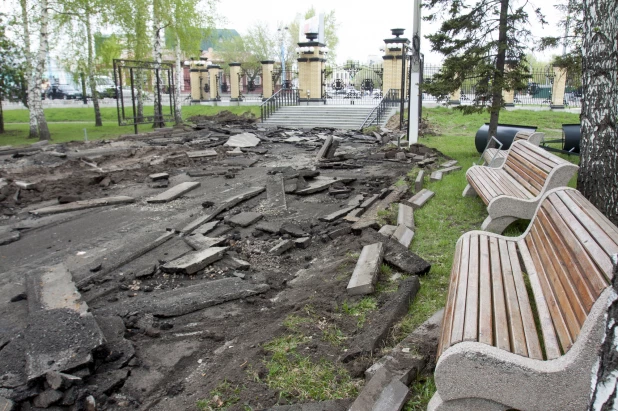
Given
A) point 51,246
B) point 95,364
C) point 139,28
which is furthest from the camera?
point 139,28

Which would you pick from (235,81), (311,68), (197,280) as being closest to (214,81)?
(235,81)

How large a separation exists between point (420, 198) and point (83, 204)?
593 centimetres

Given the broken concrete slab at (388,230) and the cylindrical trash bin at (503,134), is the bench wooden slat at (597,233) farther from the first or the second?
the cylindrical trash bin at (503,134)

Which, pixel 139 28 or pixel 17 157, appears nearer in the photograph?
pixel 17 157

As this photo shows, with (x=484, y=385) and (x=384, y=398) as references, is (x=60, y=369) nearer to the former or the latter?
(x=384, y=398)

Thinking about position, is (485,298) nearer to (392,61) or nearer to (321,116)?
(321,116)

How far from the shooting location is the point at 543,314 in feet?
9.43

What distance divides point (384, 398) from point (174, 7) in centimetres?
2537

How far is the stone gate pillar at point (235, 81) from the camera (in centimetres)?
3719

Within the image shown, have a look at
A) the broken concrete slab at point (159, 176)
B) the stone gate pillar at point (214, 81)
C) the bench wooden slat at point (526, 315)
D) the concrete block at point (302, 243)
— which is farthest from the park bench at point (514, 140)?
the stone gate pillar at point (214, 81)

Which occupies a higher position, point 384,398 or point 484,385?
point 484,385

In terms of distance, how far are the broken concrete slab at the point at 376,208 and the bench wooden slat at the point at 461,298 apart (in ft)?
8.65

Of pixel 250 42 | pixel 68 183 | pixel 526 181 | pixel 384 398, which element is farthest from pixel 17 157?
pixel 250 42

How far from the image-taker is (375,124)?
23766mm
